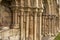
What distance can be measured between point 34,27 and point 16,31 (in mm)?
970

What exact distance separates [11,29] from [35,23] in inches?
54.5

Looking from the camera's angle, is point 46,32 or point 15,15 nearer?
point 15,15

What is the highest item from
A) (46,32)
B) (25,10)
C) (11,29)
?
(25,10)

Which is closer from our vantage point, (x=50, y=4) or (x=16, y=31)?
(x=16, y=31)

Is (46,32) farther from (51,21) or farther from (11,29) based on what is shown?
(11,29)

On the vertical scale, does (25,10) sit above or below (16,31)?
above

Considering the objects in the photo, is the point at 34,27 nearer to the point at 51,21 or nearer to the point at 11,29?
the point at 11,29

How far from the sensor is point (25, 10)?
36.1 ft

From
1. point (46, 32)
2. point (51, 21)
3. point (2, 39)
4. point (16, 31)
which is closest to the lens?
point (2, 39)

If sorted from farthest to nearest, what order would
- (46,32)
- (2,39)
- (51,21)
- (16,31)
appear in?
(51,21) → (46,32) → (16,31) → (2,39)

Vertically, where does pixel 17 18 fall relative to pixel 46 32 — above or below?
above

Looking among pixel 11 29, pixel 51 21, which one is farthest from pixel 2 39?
pixel 51 21

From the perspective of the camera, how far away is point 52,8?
1905cm

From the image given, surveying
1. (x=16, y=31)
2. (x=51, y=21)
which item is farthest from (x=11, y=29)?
(x=51, y=21)
